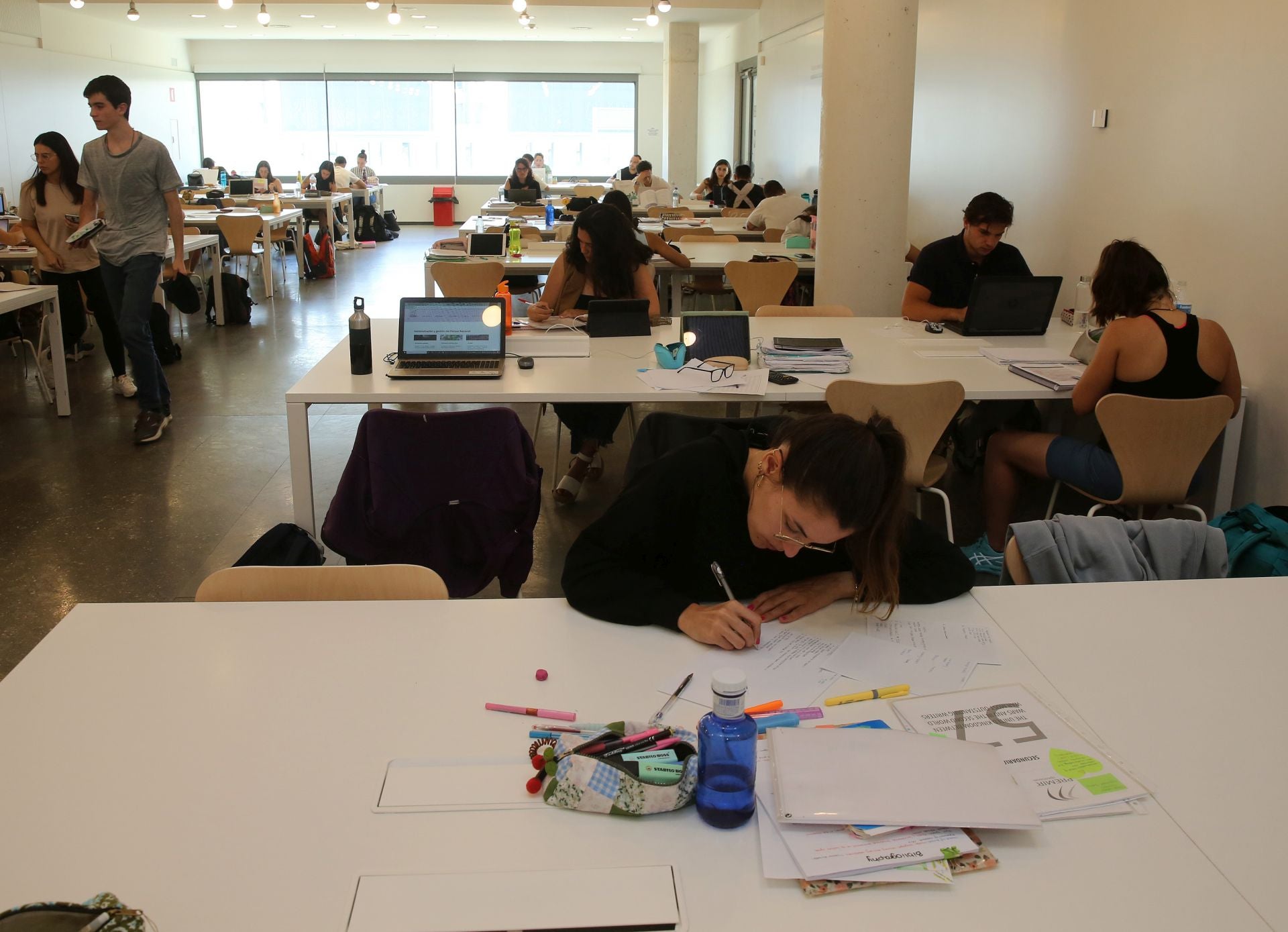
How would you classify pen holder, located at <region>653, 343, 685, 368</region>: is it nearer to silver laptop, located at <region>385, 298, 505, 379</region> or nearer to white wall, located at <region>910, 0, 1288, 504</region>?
silver laptop, located at <region>385, 298, 505, 379</region>

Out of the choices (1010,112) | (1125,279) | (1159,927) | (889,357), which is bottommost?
(1159,927)

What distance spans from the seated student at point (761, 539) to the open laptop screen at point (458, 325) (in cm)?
173

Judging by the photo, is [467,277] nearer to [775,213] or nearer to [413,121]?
[775,213]

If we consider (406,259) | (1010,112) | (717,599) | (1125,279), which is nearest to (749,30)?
(406,259)

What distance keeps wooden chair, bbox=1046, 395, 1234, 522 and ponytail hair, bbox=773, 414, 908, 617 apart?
5.52 ft

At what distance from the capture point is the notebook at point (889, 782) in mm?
1256

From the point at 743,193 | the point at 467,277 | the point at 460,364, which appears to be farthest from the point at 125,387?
the point at 743,193

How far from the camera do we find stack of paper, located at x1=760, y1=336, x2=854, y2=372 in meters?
3.63

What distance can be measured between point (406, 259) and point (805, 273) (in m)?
7.76

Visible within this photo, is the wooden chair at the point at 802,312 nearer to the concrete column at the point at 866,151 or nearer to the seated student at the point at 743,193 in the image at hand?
the concrete column at the point at 866,151

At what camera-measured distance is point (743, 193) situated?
11.3 m

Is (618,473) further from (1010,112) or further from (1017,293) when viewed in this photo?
(1010,112)

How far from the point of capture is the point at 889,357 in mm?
3875

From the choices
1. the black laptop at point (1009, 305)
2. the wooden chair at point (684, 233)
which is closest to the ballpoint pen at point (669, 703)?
the black laptop at point (1009, 305)
